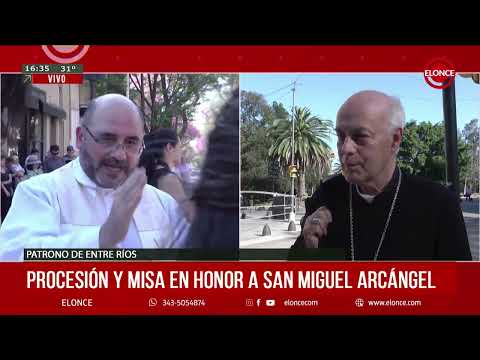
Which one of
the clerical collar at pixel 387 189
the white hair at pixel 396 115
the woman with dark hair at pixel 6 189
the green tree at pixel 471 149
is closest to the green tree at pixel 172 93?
the woman with dark hair at pixel 6 189

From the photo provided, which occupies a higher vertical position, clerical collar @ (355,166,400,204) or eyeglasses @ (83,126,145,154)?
eyeglasses @ (83,126,145,154)

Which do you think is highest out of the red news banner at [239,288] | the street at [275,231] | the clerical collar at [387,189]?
the clerical collar at [387,189]

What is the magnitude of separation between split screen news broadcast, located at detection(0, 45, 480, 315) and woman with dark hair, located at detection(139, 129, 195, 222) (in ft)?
0.04

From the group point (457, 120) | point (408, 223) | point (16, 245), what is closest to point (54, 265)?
point (16, 245)

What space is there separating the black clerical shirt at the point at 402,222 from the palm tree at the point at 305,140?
0.61 feet

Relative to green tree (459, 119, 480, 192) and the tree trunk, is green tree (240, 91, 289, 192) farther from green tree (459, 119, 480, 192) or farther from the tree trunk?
green tree (459, 119, 480, 192)

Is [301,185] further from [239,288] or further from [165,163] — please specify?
[165,163]

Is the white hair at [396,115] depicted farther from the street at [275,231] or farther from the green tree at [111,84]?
the green tree at [111,84]

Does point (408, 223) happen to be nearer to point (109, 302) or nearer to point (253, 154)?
point (253, 154)

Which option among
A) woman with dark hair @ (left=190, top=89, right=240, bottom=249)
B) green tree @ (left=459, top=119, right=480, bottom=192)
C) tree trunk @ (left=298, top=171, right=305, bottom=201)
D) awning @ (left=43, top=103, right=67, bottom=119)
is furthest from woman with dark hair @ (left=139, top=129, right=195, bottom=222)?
green tree @ (left=459, top=119, right=480, bottom=192)

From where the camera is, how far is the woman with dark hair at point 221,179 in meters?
3.95

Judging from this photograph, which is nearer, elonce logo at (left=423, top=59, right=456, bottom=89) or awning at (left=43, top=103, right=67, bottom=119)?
awning at (left=43, top=103, right=67, bottom=119)

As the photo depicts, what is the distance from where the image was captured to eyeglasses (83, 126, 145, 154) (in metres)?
3.93
